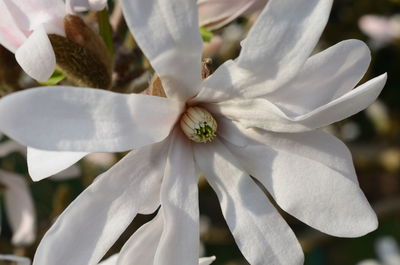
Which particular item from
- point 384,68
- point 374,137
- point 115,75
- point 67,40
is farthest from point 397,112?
point 67,40

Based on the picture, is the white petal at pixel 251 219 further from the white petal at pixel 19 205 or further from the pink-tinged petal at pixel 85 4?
Result: the white petal at pixel 19 205

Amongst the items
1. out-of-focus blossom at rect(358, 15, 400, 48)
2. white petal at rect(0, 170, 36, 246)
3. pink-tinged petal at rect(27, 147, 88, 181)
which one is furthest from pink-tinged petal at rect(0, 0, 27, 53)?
out-of-focus blossom at rect(358, 15, 400, 48)

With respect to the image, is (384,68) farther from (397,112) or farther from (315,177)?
(315,177)

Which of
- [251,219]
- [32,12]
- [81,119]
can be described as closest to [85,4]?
A: [32,12]

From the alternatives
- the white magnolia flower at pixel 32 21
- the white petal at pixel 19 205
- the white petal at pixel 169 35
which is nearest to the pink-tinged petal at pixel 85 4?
the white magnolia flower at pixel 32 21

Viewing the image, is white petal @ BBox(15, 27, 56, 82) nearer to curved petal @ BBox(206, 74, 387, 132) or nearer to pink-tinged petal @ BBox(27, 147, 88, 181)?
pink-tinged petal @ BBox(27, 147, 88, 181)
